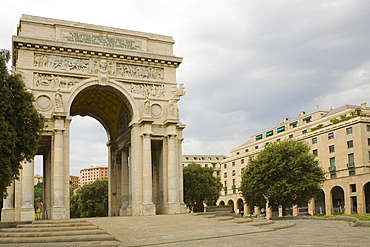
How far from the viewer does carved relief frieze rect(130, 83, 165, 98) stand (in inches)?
1564

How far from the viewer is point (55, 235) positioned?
22.5 meters

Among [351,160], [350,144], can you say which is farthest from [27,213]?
[350,144]

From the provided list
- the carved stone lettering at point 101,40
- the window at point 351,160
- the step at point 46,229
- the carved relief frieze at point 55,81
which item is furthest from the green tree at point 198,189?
the step at point 46,229

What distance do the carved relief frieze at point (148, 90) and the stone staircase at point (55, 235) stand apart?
622 inches

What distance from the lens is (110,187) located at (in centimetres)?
4712

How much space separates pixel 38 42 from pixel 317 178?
95.8 feet

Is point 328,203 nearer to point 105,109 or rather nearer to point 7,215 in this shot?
point 105,109

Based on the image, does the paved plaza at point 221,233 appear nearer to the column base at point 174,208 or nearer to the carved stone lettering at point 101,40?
the column base at point 174,208

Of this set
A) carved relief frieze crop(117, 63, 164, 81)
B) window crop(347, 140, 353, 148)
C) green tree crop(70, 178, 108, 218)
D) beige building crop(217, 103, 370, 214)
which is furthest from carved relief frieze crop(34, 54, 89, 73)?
green tree crop(70, 178, 108, 218)

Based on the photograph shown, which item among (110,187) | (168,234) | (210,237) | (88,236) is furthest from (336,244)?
(110,187)

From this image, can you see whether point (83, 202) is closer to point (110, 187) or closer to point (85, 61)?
point (110, 187)

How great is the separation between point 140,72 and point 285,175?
18.0 meters

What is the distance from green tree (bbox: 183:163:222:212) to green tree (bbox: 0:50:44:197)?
43.1 metres

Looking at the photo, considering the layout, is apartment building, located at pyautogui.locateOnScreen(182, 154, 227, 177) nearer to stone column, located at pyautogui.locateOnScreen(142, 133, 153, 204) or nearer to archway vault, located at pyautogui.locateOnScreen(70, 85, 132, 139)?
archway vault, located at pyautogui.locateOnScreen(70, 85, 132, 139)
